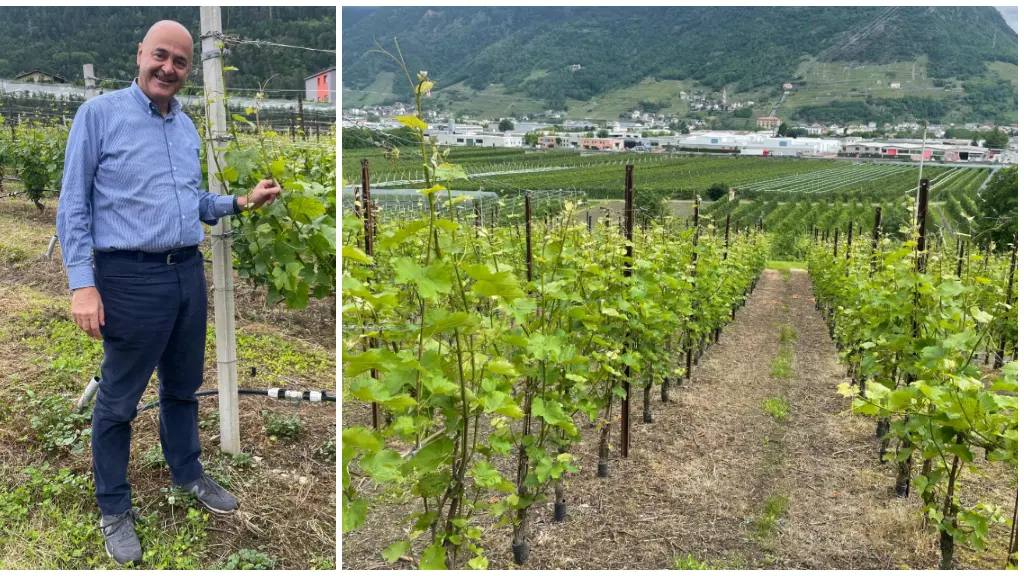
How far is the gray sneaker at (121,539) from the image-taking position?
250 cm

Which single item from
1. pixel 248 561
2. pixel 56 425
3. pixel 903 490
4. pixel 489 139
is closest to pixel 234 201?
pixel 248 561

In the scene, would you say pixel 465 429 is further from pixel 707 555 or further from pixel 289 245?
pixel 707 555

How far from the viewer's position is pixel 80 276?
7.06ft

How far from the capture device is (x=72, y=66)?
7707 mm

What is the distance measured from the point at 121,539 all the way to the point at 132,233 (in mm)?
1133

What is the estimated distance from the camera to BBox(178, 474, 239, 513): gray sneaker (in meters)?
2.84

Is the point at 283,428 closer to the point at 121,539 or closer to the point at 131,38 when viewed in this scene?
the point at 121,539

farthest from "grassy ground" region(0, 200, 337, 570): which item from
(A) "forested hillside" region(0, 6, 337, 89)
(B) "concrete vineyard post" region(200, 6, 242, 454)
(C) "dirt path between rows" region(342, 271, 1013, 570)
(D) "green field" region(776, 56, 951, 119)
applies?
(D) "green field" region(776, 56, 951, 119)

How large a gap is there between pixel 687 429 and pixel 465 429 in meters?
3.85

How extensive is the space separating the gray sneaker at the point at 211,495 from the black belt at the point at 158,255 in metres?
1.00

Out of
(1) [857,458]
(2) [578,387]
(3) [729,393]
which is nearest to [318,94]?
(2) [578,387]

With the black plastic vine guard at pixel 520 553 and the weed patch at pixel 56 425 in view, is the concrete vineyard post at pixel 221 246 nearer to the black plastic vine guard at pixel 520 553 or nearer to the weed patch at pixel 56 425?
the weed patch at pixel 56 425

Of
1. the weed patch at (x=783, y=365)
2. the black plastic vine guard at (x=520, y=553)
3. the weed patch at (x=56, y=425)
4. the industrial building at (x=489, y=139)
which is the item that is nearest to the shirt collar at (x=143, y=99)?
the weed patch at (x=56, y=425)

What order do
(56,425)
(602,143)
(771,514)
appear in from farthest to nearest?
(602,143), (771,514), (56,425)
